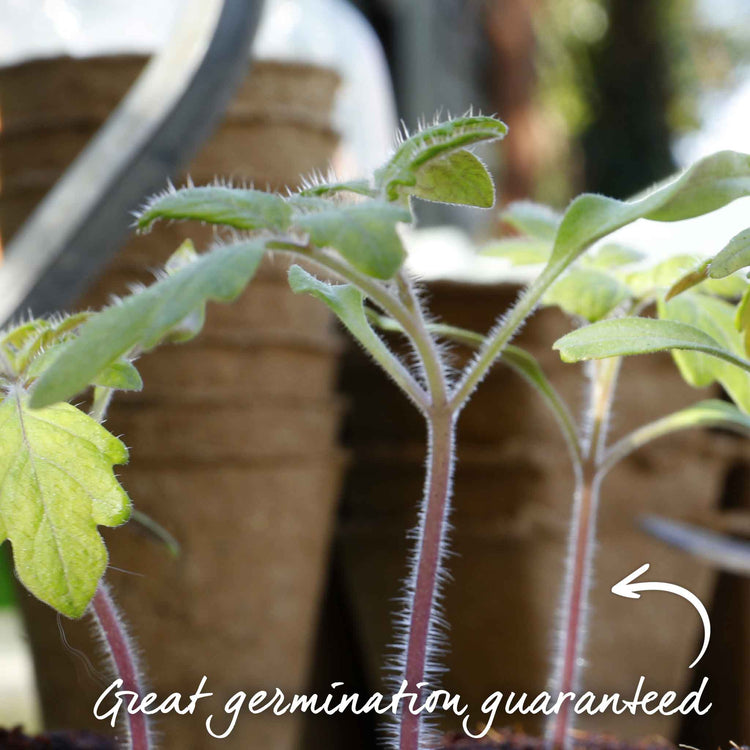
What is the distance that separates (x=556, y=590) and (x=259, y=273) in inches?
18.8

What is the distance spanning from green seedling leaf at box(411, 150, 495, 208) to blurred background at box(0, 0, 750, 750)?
0.52 m

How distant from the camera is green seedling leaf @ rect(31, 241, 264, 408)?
21cm

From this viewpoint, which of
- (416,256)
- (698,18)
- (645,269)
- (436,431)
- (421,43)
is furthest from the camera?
(698,18)

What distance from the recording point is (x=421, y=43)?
10.6 ft

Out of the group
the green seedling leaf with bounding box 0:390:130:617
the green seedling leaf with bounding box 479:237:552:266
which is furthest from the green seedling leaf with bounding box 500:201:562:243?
the green seedling leaf with bounding box 0:390:130:617

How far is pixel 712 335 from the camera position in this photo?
0.37 meters

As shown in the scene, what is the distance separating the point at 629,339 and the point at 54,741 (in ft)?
1.15

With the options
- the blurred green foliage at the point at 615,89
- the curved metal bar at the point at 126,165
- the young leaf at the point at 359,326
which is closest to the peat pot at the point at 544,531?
the curved metal bar at the point at 126,165

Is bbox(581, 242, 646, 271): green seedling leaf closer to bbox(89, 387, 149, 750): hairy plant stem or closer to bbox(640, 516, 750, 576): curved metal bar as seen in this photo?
bbox(89, 387, 149, 750): hairy plant stem

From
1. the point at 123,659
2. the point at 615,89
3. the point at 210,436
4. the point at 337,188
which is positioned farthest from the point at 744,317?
the point at 615,89

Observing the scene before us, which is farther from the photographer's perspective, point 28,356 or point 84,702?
point 84,702

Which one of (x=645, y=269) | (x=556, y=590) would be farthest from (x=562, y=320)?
(x=645, y=269)

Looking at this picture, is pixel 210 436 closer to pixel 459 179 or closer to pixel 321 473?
pixel 321 473

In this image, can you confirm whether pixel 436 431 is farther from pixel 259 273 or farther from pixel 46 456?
pixel 259 273
